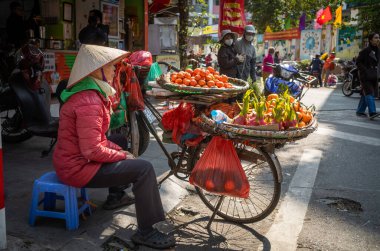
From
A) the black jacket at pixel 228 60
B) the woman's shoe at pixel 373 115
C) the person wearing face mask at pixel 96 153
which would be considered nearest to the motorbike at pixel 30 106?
the person wearing face mask at pixel 96 153

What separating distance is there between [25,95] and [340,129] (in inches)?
229

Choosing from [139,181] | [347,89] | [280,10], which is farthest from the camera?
[280,10]

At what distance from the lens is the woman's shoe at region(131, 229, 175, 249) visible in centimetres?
307

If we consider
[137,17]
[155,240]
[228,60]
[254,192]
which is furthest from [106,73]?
[137,17]

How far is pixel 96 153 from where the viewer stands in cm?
293

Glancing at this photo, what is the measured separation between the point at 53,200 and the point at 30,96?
2.32 metres

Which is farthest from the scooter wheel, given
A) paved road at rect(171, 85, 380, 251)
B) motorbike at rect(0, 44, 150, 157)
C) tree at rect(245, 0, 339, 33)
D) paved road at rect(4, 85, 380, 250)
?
tree at rect(245, 0, 339, 33)

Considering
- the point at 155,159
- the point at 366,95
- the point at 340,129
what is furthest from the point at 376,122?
the point at 155,159

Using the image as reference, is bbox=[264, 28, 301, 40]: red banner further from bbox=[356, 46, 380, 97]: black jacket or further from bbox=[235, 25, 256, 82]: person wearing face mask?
bbox=[235, 25, 256, 82]: person wearing face mask

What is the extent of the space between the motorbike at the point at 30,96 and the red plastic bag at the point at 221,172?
2449 mm

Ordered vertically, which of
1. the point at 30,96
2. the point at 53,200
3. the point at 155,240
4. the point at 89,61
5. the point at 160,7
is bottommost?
the point at 155,240

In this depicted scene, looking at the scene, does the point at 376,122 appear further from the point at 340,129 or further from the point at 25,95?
the point at 25,95

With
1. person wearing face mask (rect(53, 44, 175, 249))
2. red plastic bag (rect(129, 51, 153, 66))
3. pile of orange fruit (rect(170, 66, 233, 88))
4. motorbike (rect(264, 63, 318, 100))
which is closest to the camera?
person wearing face mask (rect(53, 44, 175, 249))

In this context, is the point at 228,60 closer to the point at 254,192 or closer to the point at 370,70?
the point at 370,70
